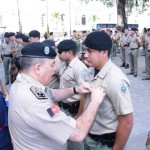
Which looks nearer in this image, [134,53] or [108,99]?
[108,99]

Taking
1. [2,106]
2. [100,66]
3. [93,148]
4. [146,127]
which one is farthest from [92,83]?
[146,127]

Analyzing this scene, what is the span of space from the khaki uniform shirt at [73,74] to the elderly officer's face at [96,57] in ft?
3.30

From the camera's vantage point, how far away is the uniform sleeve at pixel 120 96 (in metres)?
2.05

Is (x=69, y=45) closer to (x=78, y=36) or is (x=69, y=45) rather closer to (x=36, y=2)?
(x=78, y=36)

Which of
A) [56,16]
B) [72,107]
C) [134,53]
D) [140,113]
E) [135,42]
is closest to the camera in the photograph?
[72,107]

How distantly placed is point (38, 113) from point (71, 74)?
1.78m

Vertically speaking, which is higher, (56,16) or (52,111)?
(56,16)

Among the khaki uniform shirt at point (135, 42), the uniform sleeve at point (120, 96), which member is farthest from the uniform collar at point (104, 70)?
the khaki uniform shirt at point (135, 42)

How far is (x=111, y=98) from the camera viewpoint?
2.10 meters

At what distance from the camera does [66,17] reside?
4772 cm

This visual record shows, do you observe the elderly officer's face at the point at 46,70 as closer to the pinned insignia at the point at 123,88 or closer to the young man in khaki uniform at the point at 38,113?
the young man in khaki uniform at the point at 38,113

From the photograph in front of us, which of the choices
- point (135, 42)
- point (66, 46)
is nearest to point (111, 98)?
point (66, 46)

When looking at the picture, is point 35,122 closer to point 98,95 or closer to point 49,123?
point 49,123

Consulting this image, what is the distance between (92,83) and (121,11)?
17397mm
